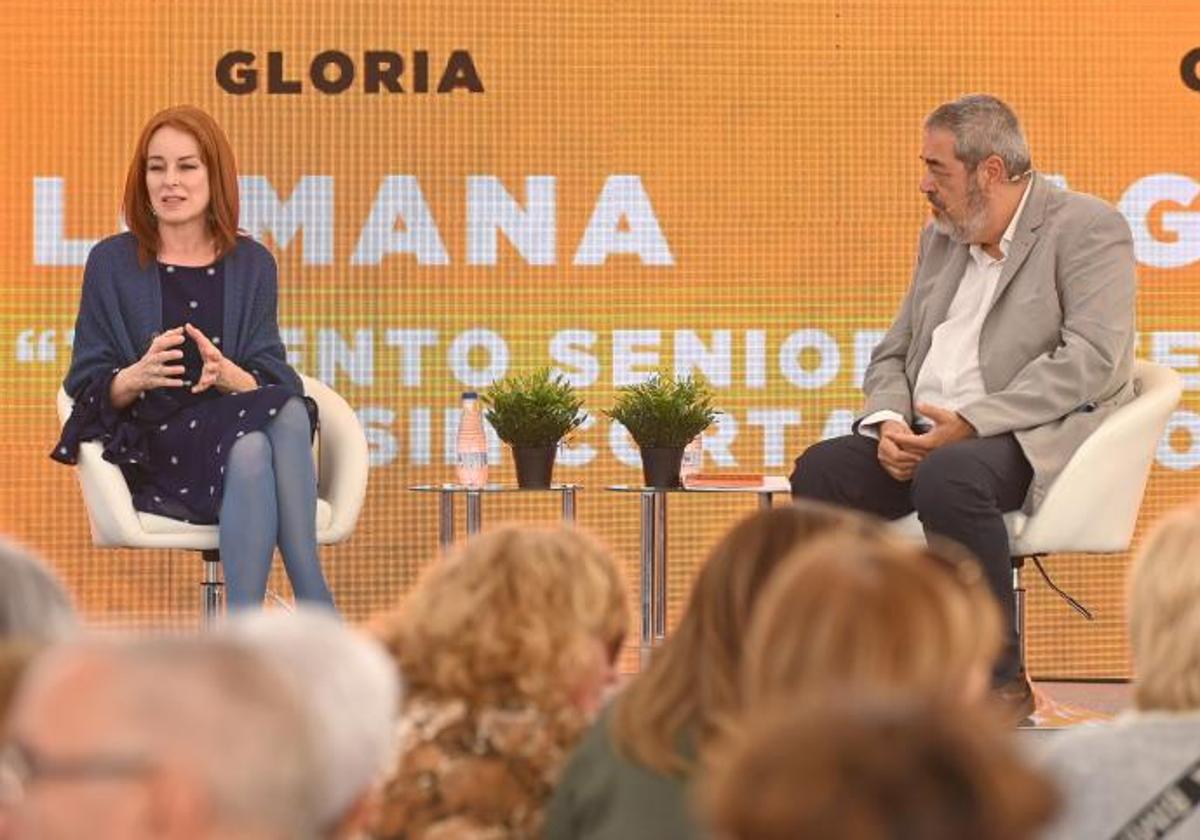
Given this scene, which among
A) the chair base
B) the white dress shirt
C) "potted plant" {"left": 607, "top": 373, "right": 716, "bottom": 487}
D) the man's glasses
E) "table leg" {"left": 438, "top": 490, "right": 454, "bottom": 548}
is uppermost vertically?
the white dress shirt

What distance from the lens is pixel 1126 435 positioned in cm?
466

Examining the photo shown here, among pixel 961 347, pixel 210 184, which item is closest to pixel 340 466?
pixel 210 184

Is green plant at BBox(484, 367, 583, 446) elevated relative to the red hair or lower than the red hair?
lower

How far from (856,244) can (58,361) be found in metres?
2.43

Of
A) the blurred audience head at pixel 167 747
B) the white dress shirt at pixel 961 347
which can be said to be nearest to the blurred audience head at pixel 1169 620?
the blurred audience head at pixel 167 747

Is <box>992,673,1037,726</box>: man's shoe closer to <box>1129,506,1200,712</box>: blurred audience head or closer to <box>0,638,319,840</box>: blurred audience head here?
<box>1129,506,1200,712</box>: blurred audience head

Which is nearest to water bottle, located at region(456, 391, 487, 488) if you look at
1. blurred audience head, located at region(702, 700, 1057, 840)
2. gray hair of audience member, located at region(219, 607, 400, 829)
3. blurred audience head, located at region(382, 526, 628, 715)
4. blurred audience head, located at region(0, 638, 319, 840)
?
blurred audience head, located at region(382, 526, 628, 715)

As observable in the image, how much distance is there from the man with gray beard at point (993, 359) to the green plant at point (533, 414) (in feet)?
2.26

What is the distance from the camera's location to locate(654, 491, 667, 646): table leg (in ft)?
17.3

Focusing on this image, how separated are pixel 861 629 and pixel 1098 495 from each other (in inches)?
135

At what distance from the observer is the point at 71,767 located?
121cm

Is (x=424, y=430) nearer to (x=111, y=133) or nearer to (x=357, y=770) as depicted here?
(x=111, y=133)

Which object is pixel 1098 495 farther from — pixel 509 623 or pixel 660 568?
pixel 509 623

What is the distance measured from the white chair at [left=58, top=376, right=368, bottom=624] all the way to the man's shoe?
1632 mm
